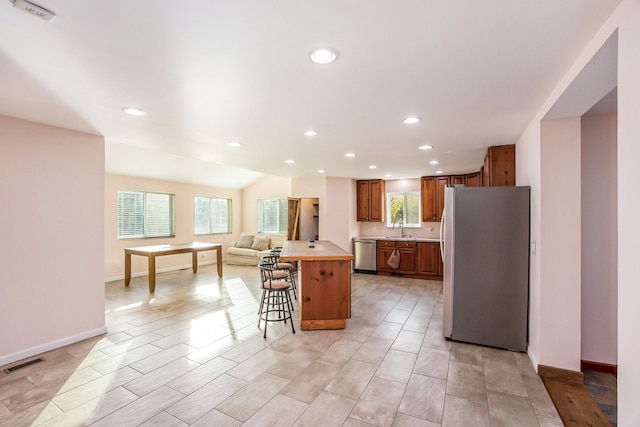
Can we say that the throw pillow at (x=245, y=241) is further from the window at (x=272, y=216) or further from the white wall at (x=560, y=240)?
the white wall at (x=560, y=240)

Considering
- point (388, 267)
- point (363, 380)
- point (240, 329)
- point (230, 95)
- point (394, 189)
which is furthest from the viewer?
point (394, 189)

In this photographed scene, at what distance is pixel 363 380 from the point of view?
2547mm

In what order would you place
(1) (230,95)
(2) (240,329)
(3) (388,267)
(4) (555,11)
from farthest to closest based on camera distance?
(3) (388,267), (2) (240,329), (1) (230,95), (4) (555,11)

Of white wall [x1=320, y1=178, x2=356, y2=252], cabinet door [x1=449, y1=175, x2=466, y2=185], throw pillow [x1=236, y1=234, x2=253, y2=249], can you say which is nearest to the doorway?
white wall [x1=320, y1=178, x2=356, y2=252]

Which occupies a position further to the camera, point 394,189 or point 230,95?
point 394,189

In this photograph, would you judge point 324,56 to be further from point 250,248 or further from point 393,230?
point 250,248

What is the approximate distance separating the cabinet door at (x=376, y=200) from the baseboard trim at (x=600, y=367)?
4.78m

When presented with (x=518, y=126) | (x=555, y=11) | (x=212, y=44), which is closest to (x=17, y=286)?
(x=212, y=44)

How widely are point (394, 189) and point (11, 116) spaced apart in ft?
22.2

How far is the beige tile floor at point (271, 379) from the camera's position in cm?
208

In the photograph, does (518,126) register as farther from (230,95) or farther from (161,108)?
(161,108)

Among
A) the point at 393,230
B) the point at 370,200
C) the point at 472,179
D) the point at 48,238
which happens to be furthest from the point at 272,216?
the point at 48,238

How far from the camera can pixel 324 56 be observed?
1715 mm
